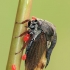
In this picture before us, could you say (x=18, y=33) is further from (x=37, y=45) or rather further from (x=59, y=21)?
(x=59, y=21)

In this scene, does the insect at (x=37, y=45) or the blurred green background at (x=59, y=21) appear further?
the blurred green background at (x=59, y=21)

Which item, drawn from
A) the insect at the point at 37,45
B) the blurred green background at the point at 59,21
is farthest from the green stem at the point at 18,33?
the blurred green background at the point at 59,21

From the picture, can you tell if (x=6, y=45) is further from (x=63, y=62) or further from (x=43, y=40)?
(x=43, y=40)

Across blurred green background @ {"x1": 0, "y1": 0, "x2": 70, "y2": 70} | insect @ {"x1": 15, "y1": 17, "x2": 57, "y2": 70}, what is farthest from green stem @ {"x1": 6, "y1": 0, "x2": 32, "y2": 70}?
blurred green background @ {"x1": 0, "y1": 0, "x2": 70, "y2": 70}

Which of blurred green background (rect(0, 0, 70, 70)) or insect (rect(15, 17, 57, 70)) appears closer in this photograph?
insect (rect(15, 17, 57, 70))

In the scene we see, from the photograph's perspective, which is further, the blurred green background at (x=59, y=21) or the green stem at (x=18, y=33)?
the blurred green background at (x=59, y=21)

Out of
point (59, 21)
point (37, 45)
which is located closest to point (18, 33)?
point (37, 45)

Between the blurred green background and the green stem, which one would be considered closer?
the green stem

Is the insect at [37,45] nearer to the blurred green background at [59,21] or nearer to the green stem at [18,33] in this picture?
the green stem at [18,33]

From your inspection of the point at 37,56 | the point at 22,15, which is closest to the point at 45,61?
the point at 37,56

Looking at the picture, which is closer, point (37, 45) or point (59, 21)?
point (37, 45)

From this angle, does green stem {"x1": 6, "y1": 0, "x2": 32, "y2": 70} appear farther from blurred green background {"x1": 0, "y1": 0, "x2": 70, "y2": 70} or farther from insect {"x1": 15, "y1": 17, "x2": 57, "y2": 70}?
blurred green background {"x1": 0, "y1": 0, "x2": 70, "y2": 70}
